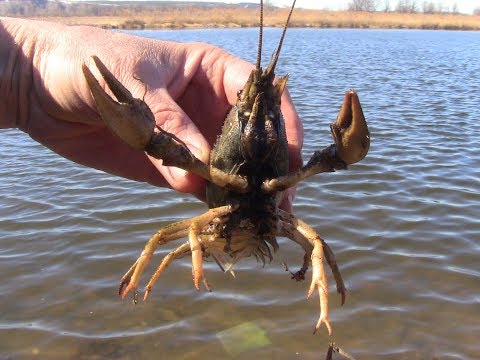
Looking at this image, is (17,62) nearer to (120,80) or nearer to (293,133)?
(120,80)

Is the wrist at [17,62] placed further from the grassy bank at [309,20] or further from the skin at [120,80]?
the grassy bank at [309,20]

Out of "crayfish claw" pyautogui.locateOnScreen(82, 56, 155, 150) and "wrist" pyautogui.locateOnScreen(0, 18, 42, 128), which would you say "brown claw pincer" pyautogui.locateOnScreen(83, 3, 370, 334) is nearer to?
"crayfish claw" pyautogui.locateOnScreen(82, 56, 155, 150)

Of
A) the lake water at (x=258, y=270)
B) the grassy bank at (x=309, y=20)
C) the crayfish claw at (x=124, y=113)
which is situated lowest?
the lake water at (x=258, y=270)

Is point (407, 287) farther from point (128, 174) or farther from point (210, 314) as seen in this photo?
point (128, 174)

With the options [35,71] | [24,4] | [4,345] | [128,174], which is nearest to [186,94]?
[128,174]

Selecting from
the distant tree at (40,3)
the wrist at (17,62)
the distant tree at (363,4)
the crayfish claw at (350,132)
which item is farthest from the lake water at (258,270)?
the distant tree at (40,3)

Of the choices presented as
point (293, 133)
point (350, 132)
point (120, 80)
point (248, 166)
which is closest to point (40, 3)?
point (120, 80)

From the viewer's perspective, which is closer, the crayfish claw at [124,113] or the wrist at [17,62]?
the crayfish claw at [124,113]

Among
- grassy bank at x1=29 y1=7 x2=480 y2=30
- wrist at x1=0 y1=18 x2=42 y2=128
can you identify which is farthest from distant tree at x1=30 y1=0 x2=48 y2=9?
wrist at x1=0 y1=18 x2=42 y2=128
